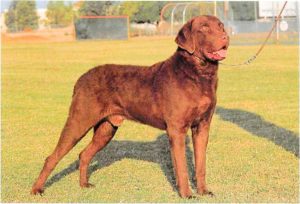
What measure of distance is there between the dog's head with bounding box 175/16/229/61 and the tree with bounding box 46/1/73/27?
73905 mm

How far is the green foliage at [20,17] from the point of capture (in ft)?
242

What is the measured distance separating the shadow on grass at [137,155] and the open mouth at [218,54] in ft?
5.41

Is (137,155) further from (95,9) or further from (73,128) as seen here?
(95,9)

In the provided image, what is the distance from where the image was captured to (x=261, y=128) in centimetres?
1130

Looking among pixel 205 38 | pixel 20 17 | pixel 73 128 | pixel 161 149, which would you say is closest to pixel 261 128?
pixel 161 149

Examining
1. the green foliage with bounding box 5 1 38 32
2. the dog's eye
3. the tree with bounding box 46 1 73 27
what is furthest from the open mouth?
the tree with bounding box 46 1 73 27

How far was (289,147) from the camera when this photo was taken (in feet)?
30.5

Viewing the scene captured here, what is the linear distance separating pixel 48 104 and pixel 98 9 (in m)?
52.2

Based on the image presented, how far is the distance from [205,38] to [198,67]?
0.97 feet

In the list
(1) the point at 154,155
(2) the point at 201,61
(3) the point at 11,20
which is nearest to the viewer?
(2) the point at 201,61

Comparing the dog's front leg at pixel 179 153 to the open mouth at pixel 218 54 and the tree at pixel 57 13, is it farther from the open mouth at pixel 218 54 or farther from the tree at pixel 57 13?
the tree at pixel 57 13

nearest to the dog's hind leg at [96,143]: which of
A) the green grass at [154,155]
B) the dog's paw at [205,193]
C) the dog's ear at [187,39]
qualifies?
the green grass at [154,155]

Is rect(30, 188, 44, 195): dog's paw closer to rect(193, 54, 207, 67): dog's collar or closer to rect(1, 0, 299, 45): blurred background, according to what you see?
rect(193, 54, 207, 67): dog's collar

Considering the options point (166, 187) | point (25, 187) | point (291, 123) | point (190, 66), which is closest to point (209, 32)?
point (190, 66)
